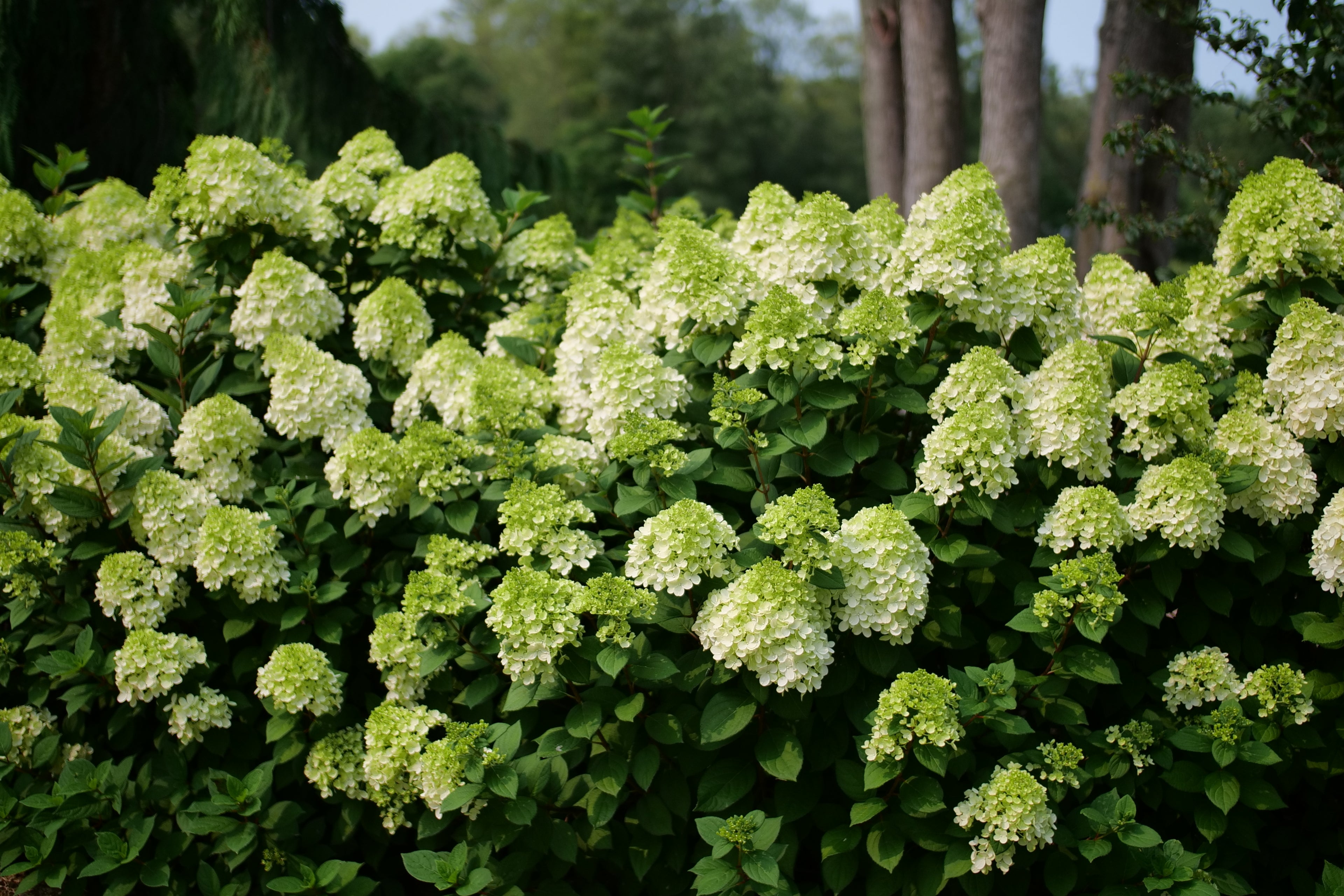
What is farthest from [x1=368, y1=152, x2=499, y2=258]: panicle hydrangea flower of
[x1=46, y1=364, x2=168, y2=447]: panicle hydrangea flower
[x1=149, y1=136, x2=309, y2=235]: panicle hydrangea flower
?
[x1=46, y1=364, x2=168, y2=447]: panicle hydrangea flower

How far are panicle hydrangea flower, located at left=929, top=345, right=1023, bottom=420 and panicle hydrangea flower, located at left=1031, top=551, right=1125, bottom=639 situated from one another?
473mm

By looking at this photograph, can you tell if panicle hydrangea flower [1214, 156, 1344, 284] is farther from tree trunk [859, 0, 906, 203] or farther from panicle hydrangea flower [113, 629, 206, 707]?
tree trunk [859, 0, 906, 203]

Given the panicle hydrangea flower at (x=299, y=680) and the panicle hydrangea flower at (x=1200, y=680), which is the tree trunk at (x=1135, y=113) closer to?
the panicle hydrangea flower at (x=1200, y=680)

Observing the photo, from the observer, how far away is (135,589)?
285cm

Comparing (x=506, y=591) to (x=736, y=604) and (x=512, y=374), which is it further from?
(x=512, y=374)

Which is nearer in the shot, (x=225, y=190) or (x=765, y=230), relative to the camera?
(x=765, y=230)

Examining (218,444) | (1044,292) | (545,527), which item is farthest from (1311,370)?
(218,444)

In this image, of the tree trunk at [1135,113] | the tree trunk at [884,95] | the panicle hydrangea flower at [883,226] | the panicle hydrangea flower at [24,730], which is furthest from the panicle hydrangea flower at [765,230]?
the tree trunk at [884,95]

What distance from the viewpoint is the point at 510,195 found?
386cm

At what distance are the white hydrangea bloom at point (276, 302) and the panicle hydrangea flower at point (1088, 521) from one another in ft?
7.86

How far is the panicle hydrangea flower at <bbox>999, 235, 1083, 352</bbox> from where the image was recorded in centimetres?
280

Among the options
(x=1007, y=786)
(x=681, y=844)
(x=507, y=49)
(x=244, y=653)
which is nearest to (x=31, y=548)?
(x=244, y=653)

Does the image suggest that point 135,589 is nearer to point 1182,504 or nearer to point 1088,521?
point 1088,521

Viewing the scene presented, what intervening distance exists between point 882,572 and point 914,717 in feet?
1.12
